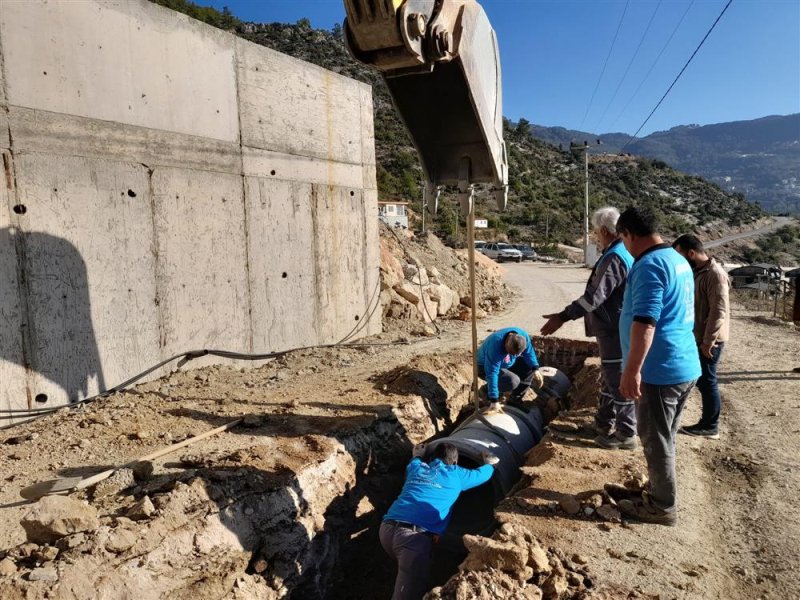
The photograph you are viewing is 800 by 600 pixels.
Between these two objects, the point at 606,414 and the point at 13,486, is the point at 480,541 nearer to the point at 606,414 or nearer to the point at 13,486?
the point at 606,414

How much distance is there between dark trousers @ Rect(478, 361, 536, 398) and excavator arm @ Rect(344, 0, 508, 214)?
2.09 meters

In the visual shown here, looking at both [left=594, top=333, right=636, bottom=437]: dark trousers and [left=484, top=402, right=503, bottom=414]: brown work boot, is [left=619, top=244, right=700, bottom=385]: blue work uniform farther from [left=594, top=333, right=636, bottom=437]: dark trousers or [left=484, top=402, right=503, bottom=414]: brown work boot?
[left=484, top=402, right=503, bottom=414]: brown work boot

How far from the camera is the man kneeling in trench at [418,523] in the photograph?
347cm

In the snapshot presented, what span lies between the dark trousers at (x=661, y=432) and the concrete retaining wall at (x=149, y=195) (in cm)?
478

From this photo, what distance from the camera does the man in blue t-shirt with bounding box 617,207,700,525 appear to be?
295 cm

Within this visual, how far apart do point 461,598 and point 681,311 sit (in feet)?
6.27

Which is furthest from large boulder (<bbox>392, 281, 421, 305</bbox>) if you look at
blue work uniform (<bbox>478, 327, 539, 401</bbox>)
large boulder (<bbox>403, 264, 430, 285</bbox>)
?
blue work uniform (<bbox>478, 327, 539, 401</bbox>)

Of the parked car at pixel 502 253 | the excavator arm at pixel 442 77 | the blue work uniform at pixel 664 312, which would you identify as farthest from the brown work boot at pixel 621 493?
the parked car at pixel 502 253

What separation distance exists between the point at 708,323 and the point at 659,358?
1973 millimetres

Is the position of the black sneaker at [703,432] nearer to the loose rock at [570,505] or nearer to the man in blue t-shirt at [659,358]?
the man in blue t-shirt at [659,358]

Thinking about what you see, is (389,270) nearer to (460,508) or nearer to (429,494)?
(460,508)

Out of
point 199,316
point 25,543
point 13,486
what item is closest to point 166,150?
point 199,316

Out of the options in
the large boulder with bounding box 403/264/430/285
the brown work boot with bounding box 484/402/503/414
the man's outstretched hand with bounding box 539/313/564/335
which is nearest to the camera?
the man's outstretched hand with bounding box 539/313/564/335

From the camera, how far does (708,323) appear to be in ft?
15.1
